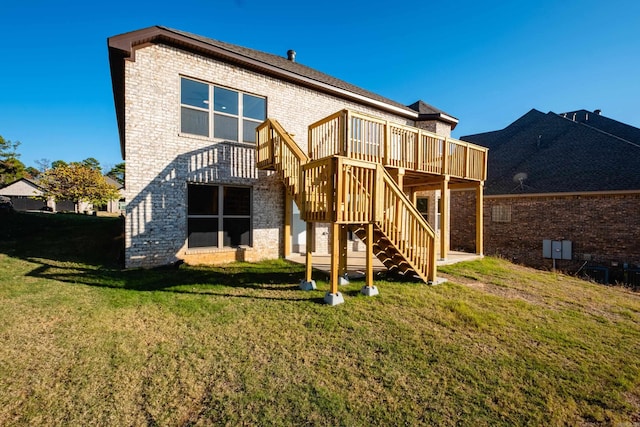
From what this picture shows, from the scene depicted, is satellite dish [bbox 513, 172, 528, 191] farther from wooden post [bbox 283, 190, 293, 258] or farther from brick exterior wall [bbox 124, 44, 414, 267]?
brick exterior wall [bbox 124, 44, 414, 267]

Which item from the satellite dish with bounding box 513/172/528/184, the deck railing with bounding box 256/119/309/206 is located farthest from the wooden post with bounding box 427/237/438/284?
the satellite dish with bounding box 513/172/528/184

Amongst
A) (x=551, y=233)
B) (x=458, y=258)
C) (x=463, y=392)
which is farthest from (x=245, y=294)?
(x=551, y=233)

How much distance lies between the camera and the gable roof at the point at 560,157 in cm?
1502

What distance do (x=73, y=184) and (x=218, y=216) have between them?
32.9m

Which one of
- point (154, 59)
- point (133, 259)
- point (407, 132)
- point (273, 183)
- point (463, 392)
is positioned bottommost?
point (463, 392)

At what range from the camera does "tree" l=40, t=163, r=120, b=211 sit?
30.4 meters

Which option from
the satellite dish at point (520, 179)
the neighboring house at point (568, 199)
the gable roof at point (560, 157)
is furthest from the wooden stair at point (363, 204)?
the satellite dish at point (520, 179)

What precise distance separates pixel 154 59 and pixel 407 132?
304 inches

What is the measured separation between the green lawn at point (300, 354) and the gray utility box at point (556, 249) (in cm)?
1076

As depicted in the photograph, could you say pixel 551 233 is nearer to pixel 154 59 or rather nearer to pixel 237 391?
pixel 237 391

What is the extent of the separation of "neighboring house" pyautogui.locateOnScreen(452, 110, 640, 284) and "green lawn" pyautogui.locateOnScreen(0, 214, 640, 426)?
10.5 metres

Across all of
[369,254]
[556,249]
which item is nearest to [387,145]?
[369,254]

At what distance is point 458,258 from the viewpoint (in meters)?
10.6

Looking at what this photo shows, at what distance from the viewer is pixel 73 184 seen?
31.2 meters
